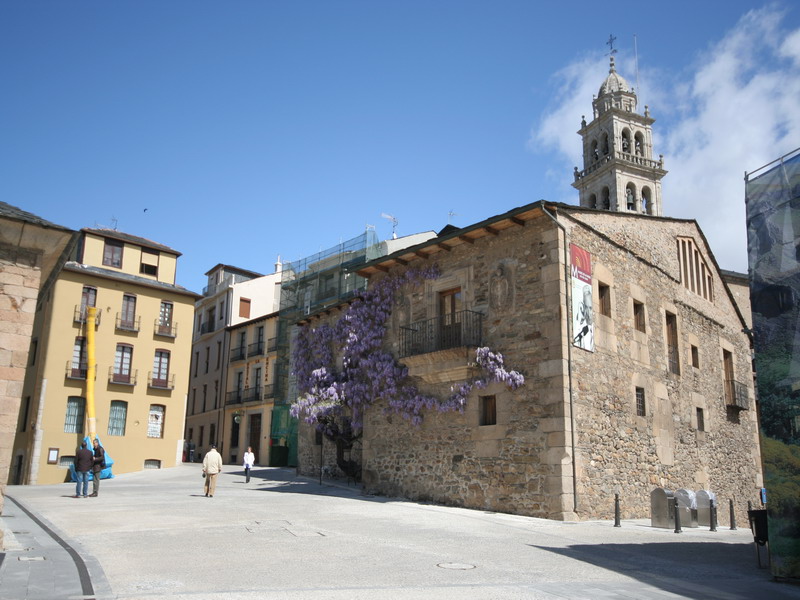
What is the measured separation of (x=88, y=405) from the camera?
30000mm

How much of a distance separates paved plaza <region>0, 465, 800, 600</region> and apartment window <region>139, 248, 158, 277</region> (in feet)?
63.8

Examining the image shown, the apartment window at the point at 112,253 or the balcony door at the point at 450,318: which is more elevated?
the apartment window at the point at 112,253

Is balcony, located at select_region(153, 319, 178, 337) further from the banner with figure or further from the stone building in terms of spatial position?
the banner with figure

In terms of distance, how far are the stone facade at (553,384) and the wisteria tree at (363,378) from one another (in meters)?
0.32

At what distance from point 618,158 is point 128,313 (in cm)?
4167

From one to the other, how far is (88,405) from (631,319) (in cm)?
2307

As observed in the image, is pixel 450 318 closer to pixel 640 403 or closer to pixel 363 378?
pixel 363 378

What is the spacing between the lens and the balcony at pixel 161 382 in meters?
32.8

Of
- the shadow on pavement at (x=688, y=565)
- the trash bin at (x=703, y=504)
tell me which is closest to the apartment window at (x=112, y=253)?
the trash bin at (x=703, y=504)

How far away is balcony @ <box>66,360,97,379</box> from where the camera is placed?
30359mm

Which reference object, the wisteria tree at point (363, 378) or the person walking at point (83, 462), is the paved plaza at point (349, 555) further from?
the wisteria tree at point (363, 378)

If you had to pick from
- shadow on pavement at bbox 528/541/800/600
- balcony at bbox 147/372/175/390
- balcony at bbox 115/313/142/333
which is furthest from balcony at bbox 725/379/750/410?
balcony at bbox 115/313/142/333

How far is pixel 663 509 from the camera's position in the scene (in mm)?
14586

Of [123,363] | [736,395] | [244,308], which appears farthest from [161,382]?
[736,395]
